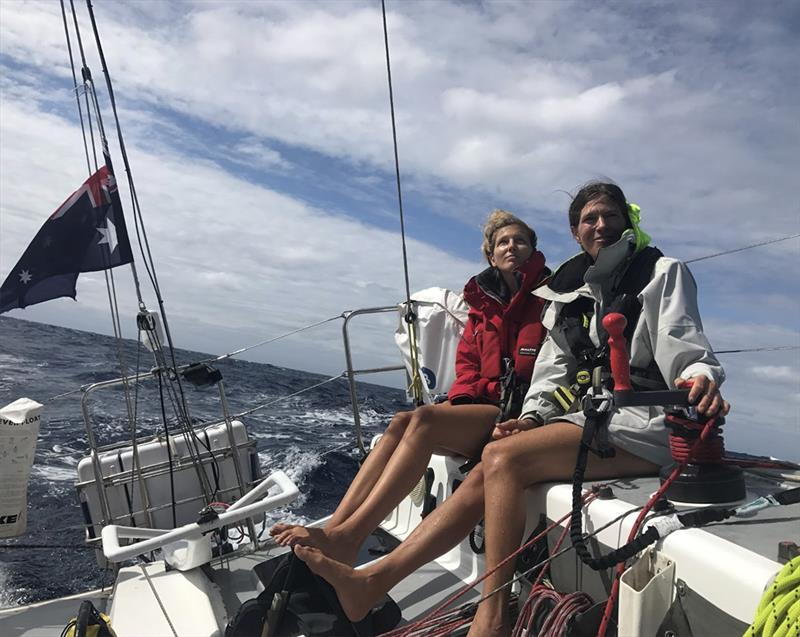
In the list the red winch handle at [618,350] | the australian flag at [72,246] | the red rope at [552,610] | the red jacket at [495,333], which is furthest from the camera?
the australian flag at [72,246]

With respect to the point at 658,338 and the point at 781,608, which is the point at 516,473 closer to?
the point at 658,338

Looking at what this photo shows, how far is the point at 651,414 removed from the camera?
1929mm

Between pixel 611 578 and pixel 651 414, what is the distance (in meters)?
0.49

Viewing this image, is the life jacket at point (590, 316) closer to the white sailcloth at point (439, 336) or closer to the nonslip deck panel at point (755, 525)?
the nonslip deck panel at point (755, 525)

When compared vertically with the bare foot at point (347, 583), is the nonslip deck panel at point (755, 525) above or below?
above

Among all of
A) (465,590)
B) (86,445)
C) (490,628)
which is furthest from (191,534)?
(86,445)

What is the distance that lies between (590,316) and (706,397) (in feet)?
2.64

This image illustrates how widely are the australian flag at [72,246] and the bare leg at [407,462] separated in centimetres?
207

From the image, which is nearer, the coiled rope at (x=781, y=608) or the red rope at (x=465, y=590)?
the coiled rope at (x=781, y=608)

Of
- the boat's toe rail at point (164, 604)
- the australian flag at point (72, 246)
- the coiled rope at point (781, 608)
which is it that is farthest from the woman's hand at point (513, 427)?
the australian flag at point (72, 246)

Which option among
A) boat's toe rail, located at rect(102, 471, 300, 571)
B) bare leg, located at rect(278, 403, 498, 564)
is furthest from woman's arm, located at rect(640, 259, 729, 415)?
boat's toe rail, located at rect(102, 471, 300, 571)

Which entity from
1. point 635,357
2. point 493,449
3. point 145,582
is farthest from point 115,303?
point 635,357

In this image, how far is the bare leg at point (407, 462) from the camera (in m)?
2.08

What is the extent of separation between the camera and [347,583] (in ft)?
6.20
